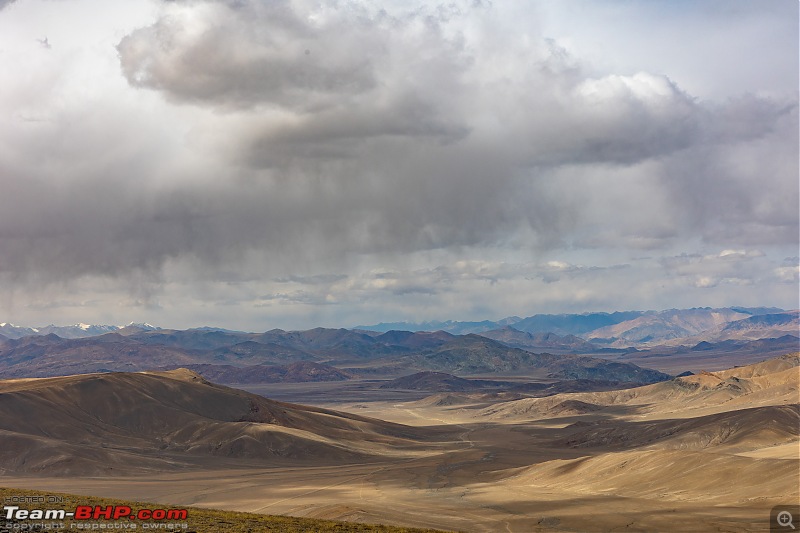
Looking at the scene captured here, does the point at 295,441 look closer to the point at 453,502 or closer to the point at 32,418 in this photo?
the point at 32,418

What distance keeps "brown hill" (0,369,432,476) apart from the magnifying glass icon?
350ft

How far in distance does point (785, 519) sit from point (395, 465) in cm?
8905

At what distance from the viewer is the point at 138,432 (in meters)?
172

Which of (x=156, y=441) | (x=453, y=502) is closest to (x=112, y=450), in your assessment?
(x=156, y=441)

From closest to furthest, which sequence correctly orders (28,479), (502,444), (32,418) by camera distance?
(28,479) < (32,418) < (502,444)

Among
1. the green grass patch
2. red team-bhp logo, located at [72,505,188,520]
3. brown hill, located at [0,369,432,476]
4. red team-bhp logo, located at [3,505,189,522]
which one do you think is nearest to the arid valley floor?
brown hill, located at [0,369,432,476]

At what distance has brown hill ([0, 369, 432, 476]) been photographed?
463 feet

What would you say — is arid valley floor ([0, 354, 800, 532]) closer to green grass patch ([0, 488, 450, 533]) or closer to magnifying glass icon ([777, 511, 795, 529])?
magnifying glass icon ([777, 511, 795, 529])

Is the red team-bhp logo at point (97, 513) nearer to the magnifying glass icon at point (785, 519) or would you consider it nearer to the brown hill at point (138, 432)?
the magnifying glass icon at point (785, 519)

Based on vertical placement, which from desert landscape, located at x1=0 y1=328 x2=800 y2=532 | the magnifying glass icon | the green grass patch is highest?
the green grass patch

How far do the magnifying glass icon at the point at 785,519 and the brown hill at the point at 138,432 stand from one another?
106597 mm

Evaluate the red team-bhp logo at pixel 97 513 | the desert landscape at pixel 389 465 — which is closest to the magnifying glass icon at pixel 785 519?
the desert landscape at pixel 389 465

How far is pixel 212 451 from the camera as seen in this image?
535ft

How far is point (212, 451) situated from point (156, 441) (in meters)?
13.9
